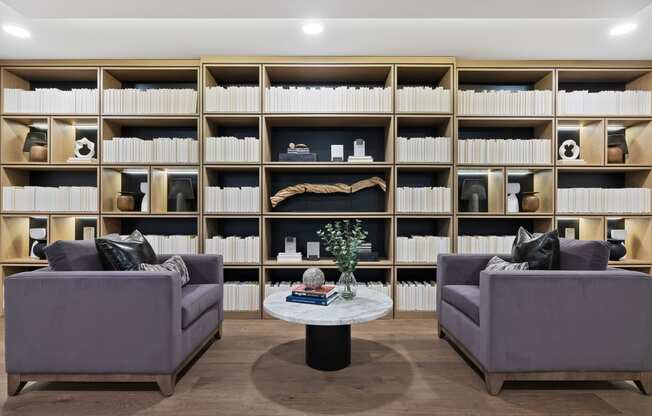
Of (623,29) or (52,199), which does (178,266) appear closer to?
(52,199)

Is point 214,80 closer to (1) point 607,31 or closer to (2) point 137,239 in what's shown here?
(2) point 137,239

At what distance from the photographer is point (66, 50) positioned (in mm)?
3396

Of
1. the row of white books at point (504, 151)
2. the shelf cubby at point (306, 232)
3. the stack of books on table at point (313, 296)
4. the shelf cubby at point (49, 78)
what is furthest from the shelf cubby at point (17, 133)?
the row of white books at point (504, 151)

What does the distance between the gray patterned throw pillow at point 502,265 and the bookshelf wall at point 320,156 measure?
0.72 m

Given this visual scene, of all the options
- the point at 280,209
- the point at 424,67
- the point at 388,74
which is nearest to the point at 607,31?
the point at 424,67

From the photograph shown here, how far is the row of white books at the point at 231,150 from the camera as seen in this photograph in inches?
140

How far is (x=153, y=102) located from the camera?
3.58m

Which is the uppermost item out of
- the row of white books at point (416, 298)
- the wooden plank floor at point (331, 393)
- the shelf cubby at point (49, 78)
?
the shelf cubby at point (49, 78)

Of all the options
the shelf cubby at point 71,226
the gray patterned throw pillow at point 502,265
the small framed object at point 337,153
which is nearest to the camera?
the gray patterned throw pillow at point 502,265

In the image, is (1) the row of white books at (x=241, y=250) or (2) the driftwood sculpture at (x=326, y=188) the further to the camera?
(2) the driftwood sculpture at (x=326, y=188)

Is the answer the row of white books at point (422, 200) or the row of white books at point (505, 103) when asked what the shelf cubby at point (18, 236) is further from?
the row of white books at point (505, 103)

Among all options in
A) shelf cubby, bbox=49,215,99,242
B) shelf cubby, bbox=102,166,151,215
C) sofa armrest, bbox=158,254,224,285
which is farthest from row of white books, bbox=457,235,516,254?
shelf cubby, bbox=49,215,99,242

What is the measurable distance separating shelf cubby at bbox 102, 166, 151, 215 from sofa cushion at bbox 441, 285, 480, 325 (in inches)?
119

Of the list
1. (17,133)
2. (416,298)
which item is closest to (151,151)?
(17,133)
